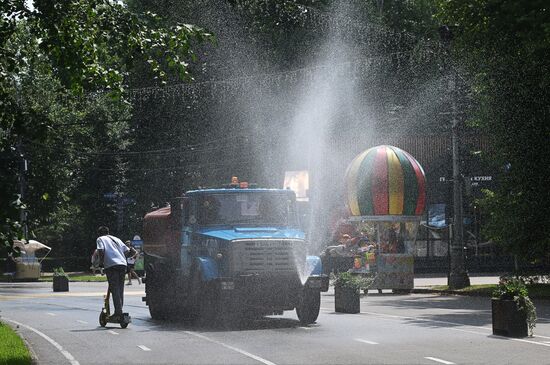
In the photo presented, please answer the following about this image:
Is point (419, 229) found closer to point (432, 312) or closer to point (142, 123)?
point (142, 123)

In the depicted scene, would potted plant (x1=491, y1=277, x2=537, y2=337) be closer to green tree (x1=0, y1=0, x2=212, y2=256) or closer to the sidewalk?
green tree (x1=0, y1=0, x2=212, y2=256)

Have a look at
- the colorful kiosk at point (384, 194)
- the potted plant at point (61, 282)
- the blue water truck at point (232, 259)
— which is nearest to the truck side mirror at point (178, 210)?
the blue water truck at point (232, 259)

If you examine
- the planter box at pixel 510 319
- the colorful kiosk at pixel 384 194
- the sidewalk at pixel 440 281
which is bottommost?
the planter box at pixel 510 319

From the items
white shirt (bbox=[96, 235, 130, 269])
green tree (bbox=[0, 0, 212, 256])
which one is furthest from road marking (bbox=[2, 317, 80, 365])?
green tree (bbox=[0, 0, 212, 256])

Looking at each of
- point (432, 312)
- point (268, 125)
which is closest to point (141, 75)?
point (268, 125)

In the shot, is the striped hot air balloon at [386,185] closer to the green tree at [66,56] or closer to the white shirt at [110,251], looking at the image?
the white shirt at [110,251]

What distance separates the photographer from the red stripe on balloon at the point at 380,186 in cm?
4862

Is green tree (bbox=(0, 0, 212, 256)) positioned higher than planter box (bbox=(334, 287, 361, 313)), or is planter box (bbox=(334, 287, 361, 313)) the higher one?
green tree (bbox=(0, 0, 212, 256))

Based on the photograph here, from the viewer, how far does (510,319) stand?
20.6m

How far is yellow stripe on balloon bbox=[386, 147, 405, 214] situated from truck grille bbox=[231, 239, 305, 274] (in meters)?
24.9

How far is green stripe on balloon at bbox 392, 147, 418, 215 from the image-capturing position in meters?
48.9

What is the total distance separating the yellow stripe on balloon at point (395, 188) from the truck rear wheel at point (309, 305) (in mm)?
24839

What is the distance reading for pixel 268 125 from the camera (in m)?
68.8

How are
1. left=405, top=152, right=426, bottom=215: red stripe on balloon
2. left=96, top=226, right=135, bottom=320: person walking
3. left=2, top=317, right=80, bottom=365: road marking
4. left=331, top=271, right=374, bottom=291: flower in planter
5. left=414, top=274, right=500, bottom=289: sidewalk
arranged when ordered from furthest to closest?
left=405, top=152, right=426, bottom=215: red stripe on balloon → left=414, top=274, right=500, bottom=289: sidewalk → left=331, top=271, right=374, bottom=291: flower in planter → left=96, top=226, right=135, bottom=320: person walking → left=2, top=317, right=80, bottom=365: road marking
